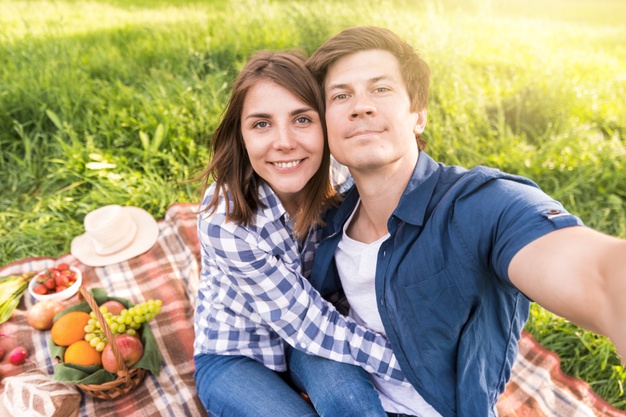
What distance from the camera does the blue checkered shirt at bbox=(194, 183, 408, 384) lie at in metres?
2.10

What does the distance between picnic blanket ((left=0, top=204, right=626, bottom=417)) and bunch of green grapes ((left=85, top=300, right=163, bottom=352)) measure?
28cm

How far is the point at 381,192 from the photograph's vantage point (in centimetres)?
207

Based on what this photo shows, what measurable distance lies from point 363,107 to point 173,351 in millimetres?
2051

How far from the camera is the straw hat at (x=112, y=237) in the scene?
3.50 metres

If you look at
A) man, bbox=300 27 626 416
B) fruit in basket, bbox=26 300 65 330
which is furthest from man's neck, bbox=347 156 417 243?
Answer: fruit in basket, bbox=26 300 65 330

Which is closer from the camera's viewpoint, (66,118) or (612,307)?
(612,307)

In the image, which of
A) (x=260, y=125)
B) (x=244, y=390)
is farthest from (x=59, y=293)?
(x=260, y=125)

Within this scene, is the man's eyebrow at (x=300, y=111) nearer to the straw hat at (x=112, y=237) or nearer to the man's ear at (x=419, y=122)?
the man's ear at (x=419, y=122)

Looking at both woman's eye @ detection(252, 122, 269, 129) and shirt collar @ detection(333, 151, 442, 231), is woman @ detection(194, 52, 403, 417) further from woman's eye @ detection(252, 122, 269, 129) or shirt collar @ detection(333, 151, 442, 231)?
shirt collar @ detection(333, 151, 442, 231)

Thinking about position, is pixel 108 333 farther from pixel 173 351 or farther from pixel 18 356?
pixel 18 356

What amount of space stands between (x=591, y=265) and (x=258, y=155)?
1.38 metres

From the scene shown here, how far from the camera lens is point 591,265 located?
1160 millimetres

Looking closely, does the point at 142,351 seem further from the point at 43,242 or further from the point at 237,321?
the point at 43,242

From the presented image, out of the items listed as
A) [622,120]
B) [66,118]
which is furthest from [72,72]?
[622,120]
